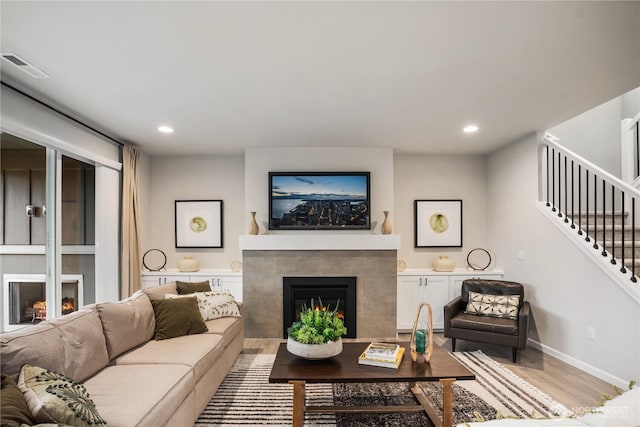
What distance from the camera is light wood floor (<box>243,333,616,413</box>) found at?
9.78ft

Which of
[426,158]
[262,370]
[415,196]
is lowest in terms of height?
[262,370]

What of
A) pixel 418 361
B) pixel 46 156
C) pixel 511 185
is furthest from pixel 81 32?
pixel 511 185

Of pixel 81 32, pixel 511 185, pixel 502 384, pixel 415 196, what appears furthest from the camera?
pixel 415 196

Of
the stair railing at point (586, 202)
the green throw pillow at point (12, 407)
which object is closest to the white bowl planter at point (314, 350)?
the green throw pillow at point (12, 407)

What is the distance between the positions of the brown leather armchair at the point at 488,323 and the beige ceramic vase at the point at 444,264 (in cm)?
55

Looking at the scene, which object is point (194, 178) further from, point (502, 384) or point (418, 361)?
point (502, 384)

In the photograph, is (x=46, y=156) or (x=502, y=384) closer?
(x=502, y=384)

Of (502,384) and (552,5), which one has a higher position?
(552,5)

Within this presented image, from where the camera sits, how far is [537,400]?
9.61 ft

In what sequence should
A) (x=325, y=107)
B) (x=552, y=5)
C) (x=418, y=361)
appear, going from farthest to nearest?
(x=325, y=107)
(x=418, y=361)
(x=552, y=5)

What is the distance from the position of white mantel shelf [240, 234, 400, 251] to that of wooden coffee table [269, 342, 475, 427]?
2109 millimetres

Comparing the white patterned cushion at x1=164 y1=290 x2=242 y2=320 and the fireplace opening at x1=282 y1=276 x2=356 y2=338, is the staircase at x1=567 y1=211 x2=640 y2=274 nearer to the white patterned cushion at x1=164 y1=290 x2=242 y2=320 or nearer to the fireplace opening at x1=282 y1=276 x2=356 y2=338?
the fireplace opening at x1=282 y1=276 x2=356 y2=338

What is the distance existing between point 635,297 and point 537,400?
1173 mm

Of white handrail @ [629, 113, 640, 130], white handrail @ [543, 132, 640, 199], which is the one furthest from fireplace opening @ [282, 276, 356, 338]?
white handrail @ [629, 113, 640, 130]
